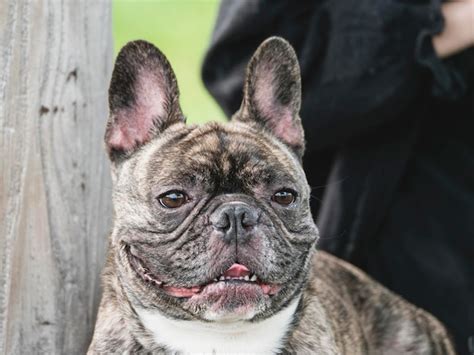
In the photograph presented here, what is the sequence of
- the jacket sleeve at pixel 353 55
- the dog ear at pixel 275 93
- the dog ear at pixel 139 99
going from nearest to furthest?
the dog ear at pixel 139 99 → the dog ear at pixel 275 93 → the jacket sleeve at pixel 353 55

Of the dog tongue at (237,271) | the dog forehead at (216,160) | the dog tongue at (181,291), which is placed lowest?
the dog tongue at (181,291)

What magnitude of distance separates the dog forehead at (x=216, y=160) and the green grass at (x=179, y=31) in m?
4.48

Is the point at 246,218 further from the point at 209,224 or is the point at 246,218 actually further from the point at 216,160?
the point at 216,160

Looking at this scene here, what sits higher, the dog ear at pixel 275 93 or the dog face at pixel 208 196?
the dog ear at pixel 275 93

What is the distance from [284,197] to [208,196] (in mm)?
207

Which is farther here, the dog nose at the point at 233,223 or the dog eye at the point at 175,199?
the dog eye at the point at 175,199

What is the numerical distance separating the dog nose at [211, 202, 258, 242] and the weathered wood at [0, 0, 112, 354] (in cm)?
53

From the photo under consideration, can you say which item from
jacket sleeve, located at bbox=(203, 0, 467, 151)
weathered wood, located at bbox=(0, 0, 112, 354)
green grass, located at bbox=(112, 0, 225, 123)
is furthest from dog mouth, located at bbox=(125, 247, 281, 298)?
green grass, located at bbox=(112, 0, 225, 123)

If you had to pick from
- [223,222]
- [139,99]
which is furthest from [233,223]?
[139,99]

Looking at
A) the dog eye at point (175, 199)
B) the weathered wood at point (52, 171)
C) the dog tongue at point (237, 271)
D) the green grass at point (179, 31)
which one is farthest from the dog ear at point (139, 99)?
the green grass at point (179, 31)

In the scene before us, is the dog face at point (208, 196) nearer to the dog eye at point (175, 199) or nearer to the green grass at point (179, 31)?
the dog eye at point (175, 199)

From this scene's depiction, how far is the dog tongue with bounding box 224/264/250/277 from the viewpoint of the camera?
2.29m

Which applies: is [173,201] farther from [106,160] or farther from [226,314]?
[106,160]

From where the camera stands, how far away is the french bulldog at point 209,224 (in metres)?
2.30
